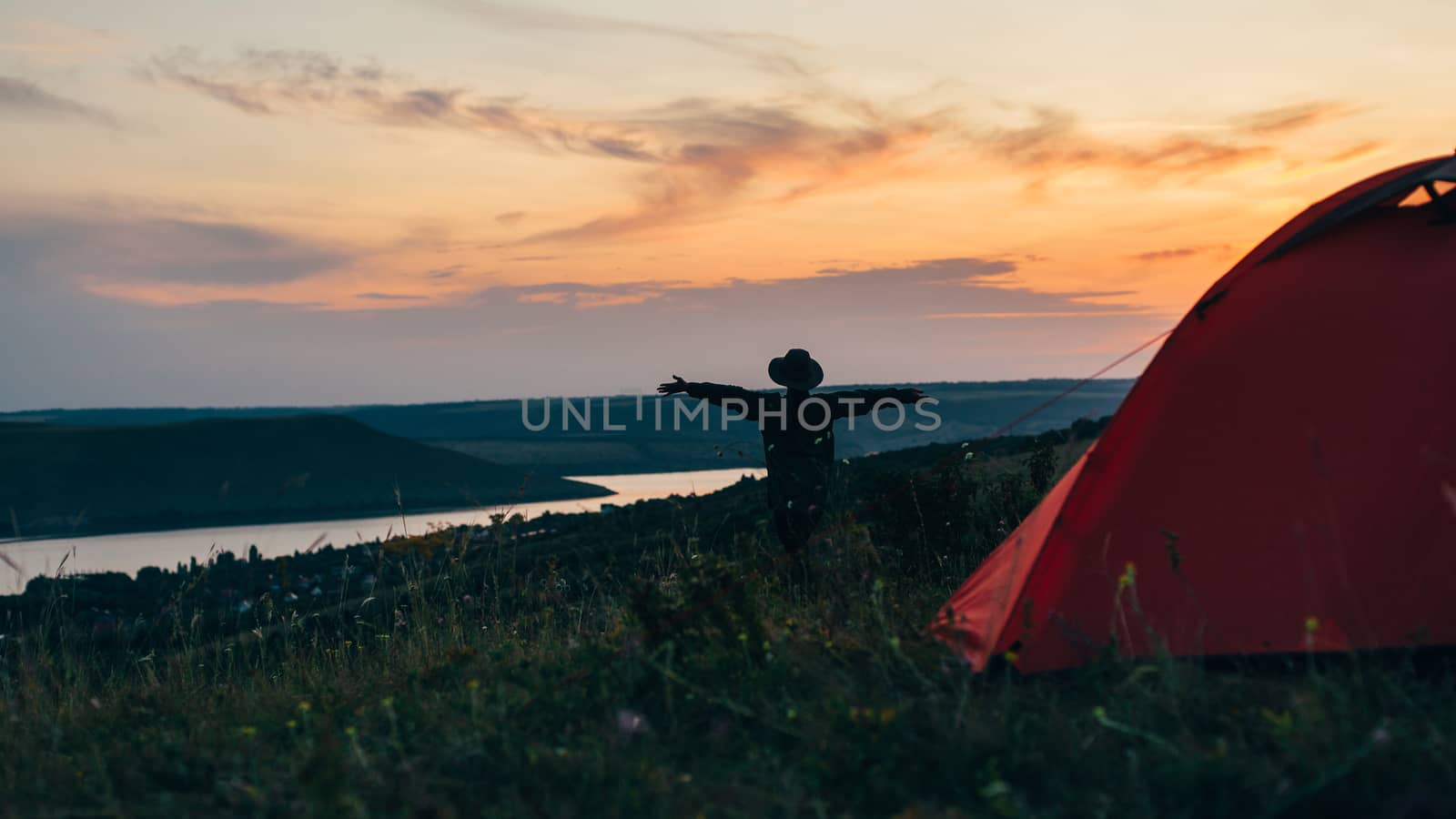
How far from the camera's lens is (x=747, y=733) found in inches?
175

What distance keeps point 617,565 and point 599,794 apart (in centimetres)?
1159

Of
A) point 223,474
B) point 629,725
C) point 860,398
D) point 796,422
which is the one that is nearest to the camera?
point 629,725

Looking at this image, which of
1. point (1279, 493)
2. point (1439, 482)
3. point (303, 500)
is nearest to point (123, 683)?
point (1279, 493)

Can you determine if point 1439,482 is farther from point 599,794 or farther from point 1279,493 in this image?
point 599,794

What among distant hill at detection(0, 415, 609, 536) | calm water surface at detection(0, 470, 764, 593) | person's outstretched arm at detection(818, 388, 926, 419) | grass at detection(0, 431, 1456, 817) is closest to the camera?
grass at detection(0, 431, 1456, 817)

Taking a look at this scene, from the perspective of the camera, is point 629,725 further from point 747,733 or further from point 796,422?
point 796,422

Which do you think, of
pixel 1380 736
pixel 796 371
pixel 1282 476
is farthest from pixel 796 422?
pixel 1380 736

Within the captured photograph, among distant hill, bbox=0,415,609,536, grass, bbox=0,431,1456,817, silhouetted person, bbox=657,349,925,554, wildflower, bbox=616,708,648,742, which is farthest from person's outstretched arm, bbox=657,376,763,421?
distant hill, bbox=0,415,609,536

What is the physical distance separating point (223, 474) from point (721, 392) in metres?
64.2

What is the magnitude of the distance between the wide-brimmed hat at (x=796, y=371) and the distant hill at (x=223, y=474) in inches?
2039

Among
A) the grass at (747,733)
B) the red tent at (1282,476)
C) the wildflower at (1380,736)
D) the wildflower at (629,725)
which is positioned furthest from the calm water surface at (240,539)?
the wildflower at (1380,736)

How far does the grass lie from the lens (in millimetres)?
3674

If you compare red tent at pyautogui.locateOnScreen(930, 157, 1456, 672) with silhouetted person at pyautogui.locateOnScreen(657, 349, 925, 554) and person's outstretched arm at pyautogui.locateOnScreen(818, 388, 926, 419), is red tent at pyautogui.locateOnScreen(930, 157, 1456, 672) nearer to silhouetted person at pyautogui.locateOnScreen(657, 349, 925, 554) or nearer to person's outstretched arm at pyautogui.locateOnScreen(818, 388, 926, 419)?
silhouetted person at pyautogui.locateOnScreen(657, 349, 925, 554)

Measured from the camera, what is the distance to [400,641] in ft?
24.6
